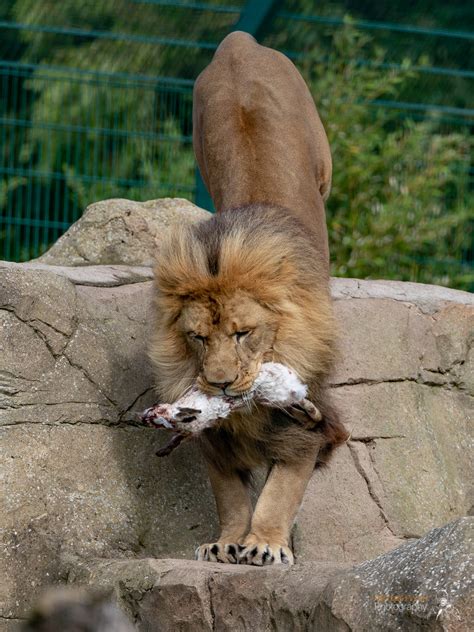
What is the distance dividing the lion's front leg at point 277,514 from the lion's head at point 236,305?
34cm

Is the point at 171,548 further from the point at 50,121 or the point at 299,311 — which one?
the point at 50,121

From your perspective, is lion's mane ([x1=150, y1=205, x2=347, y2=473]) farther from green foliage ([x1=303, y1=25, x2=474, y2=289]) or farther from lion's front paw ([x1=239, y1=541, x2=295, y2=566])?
green foliage ([x1=303, y1=25, x2=474, y2=289])

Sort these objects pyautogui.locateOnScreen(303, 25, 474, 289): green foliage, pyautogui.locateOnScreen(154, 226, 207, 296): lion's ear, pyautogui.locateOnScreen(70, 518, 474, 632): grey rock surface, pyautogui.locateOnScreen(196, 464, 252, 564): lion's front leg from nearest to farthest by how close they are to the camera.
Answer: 1. pyautogui.locateOnScreen(70, 518, 474, 632): grey rock surface
2. pyautogui.locateOnScreen(154, 226, 207, 296): lion's ear
3. pyautogui.locateOnScreen(196, 464, 252, 564): lion's front leg
4. pyautogui.locateOnScreen(303, 25, 474, 289): green foliage

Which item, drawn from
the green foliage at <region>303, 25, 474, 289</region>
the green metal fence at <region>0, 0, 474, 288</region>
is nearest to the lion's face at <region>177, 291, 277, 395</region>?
the green metal fence at <region>0, 0, 474, 288</region>

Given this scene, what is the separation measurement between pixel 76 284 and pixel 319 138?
1.46 m

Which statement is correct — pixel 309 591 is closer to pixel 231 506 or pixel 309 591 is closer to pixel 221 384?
pixel 221 384

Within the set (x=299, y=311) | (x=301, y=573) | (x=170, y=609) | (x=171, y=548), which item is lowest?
(x=171, y=548)

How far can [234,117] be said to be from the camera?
571 centimetres

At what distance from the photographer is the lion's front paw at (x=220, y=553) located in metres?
4.31

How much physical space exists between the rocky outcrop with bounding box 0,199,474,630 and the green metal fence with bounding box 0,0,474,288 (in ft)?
6.18

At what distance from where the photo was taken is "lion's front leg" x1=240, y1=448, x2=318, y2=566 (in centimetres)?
427

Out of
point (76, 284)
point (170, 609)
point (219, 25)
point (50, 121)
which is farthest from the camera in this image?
point (50, 121)

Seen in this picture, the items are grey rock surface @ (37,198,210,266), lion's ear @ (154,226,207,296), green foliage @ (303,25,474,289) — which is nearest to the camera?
lion's ear @ (154,226,207,296)

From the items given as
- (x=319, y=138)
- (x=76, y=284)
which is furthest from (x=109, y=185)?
(x=76, y=284)
